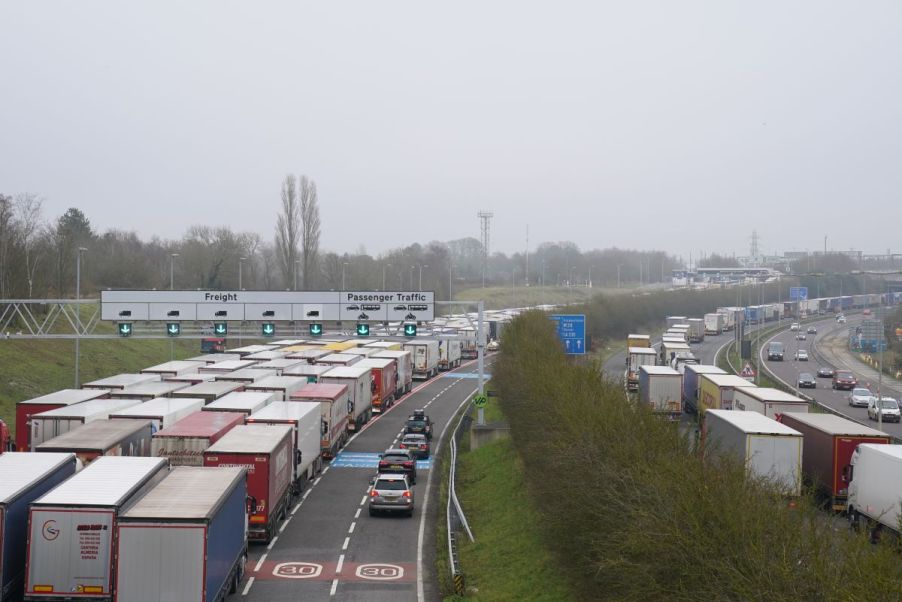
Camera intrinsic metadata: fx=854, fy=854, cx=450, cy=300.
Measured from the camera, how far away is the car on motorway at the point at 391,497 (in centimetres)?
2547

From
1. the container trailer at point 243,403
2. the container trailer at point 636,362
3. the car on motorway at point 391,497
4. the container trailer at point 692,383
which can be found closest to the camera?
the car on motorway at point 391,497

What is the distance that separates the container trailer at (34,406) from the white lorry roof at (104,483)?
9.55 metres

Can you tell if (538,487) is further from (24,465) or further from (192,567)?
(24,465)

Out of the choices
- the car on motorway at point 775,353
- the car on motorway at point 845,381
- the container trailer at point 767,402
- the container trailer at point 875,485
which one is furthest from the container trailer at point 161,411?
the car on motorway at point 775,353

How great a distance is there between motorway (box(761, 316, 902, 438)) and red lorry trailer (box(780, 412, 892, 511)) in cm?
1704

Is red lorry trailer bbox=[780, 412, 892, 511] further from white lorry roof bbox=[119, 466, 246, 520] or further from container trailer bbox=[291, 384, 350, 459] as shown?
container trailer bbox=[291, 384, 350, 459]

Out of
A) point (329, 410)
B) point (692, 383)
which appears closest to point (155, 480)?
point (329, 410)

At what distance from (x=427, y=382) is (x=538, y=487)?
4506cm

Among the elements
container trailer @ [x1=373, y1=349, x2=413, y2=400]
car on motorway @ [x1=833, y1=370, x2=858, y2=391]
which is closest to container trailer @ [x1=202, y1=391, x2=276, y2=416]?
container trailer @ [x1=373, y1=349, x2=413, y2=400]

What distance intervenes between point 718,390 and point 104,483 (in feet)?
96.6

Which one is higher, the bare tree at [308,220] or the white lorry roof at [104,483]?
the bare tree at [308,220]

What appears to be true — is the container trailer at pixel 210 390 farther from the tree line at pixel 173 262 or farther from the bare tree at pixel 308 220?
the bare tree at pixel 308 220

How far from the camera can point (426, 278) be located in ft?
443

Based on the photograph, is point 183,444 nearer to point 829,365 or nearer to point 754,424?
point 754,424
